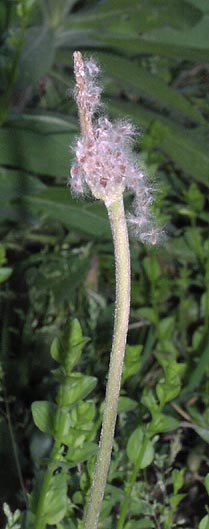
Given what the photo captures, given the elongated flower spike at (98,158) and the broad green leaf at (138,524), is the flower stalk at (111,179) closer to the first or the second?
the elongated flower spike at (98,158)

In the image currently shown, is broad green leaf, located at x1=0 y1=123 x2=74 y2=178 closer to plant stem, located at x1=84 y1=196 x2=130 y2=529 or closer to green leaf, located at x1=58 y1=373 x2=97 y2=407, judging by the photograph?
green leaf, located at x1=58 y1=373 x2=97 y2=407

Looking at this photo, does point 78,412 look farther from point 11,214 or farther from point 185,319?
point 185,319

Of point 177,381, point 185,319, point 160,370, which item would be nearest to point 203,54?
point 185,319

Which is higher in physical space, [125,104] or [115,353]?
[115,353]

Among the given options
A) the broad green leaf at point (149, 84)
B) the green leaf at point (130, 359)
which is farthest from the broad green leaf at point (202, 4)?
the green leaf at point (130, 359)

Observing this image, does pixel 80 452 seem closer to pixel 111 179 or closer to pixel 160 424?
pixel 160 424

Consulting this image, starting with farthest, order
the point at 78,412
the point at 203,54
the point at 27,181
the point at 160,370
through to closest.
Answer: the point at 203,54
the point at 160,370
the point at 27,181
the point at 78,412
